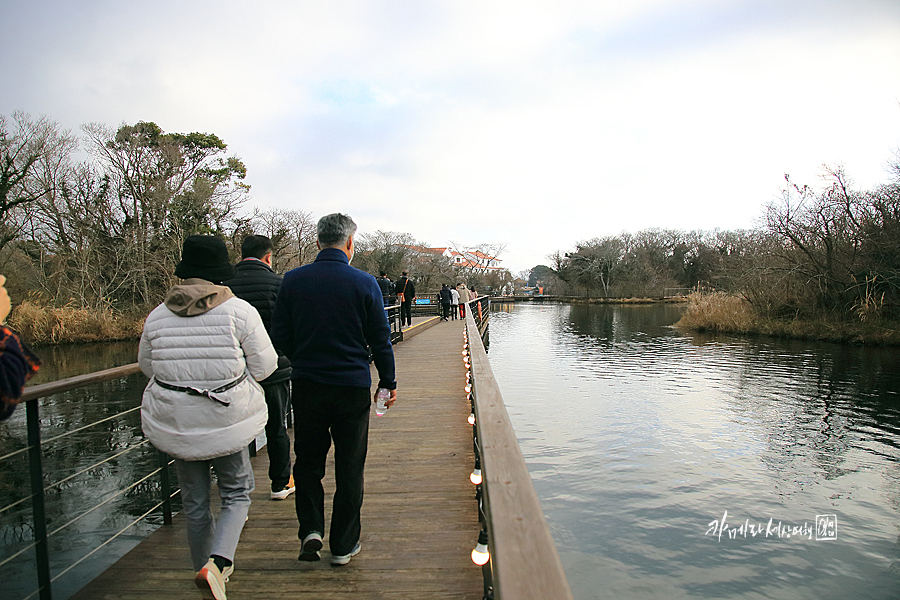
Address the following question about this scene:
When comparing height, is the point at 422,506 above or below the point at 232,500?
below

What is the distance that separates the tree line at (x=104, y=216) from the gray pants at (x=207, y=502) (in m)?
20.9

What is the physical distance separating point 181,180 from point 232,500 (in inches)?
1132

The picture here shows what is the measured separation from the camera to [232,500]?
2.32 m

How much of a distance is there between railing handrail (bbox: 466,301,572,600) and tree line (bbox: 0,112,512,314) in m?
22.1

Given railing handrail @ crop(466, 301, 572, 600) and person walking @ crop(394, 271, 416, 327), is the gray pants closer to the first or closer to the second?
railing handrail @ crop(466, 301, 572, 600)

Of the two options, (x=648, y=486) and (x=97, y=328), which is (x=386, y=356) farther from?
(x=97, y=328)

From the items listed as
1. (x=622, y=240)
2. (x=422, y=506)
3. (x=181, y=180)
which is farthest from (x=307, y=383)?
(x=622, y=240)

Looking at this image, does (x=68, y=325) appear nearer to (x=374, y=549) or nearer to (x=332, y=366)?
(x=374, y=549)

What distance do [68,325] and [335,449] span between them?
2059cm

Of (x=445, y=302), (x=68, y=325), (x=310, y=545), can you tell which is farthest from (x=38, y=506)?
(x=68, y=325)

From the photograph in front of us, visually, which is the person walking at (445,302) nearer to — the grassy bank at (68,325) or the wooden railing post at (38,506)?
the grassy bank at (68,325)

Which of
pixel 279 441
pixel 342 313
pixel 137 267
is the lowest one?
pixel 279 441

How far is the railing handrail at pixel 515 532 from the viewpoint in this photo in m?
1.09
